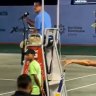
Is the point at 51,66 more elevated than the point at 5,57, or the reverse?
the point at 51,66

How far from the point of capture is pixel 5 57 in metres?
24.7

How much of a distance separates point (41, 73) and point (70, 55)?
1578cm

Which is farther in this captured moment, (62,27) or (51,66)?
(62,27)

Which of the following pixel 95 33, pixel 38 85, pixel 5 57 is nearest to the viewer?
pixel 38 85

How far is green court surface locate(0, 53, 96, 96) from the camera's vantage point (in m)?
14.0

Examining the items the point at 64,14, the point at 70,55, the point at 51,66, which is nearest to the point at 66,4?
the point at 64,14

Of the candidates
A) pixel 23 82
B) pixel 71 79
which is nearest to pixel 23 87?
pixel 23 82

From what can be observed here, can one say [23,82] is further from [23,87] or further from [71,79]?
[71,79]

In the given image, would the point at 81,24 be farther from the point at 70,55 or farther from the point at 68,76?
the point at 68,76

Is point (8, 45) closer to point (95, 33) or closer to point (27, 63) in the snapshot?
point (95, 33)

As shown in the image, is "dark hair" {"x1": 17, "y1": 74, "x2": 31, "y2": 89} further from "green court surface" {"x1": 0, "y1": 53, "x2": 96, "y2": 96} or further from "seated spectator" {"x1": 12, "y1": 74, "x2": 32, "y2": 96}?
"green court surface" {"x1": 0, "y1": 53, "x2": 96, "y2": 96}

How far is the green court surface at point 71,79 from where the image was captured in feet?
45.9

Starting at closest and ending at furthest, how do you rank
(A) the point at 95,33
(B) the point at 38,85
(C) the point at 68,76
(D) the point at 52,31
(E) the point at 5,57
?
(B) the point at 38,85 < (D) the point at 52,31 < (C) the point at 68,76 < (E) the point at 5,57 < (A) the point at 95,33

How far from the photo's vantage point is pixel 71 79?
649 inches
